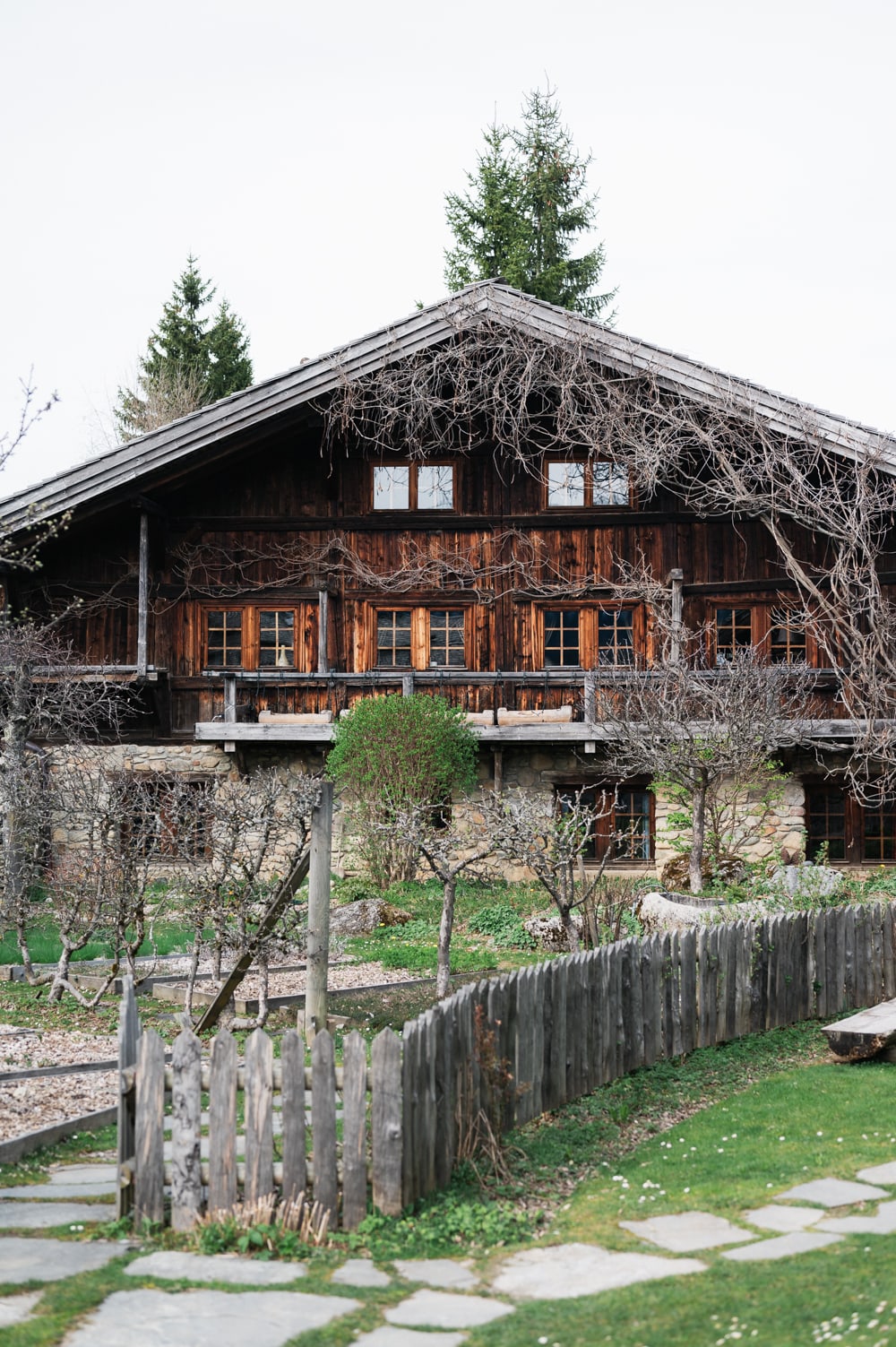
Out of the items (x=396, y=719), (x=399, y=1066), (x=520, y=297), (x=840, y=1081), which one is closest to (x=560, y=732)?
(x=396, y=719)

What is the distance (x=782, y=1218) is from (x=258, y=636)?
51.9ft

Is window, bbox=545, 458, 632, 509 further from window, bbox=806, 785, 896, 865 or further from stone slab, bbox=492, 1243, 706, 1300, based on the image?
stone slab, bbox=492, 1243, 706, 1300

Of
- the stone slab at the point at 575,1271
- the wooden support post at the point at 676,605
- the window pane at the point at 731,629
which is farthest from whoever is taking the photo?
the window pane at the point at 731,629

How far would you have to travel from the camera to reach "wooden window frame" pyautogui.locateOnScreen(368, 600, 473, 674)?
20234mm

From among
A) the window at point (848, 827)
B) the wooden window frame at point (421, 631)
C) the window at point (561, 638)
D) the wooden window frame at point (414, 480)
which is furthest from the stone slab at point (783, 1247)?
the wooden window frame at point (414, 480)

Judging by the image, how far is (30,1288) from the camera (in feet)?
15.3

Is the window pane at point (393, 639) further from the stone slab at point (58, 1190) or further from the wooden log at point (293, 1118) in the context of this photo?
the wooden log at point (293, 1118)

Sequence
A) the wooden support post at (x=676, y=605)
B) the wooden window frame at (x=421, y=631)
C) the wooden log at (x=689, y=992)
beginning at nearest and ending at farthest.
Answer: the wooden log at (x=689, y=992)
the wooden support post at (x=676, y=605)
the wooden window frame at (x=421, y=631)

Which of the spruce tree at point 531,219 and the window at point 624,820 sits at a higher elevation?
the spruce tree at point 531,219

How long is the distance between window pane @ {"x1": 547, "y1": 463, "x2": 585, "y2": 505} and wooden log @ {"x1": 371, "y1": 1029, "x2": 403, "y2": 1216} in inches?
609

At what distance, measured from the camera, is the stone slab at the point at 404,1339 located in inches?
167

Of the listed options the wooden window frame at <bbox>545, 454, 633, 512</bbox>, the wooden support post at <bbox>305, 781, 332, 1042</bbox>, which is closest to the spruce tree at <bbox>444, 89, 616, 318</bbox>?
the wooden window frame at <bbox>545, 454, 633, 512</bbox>

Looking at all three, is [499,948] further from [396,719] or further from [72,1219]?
[72,1219]

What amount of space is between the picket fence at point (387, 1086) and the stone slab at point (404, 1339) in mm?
1101
